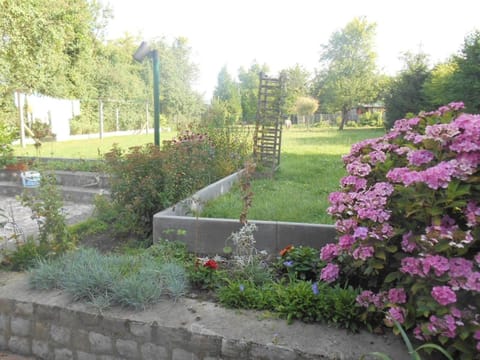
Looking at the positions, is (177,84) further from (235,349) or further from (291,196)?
(235,349)

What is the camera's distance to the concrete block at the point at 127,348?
2.17 meters

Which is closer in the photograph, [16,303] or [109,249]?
[16,303]

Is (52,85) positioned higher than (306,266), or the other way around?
(52,85)

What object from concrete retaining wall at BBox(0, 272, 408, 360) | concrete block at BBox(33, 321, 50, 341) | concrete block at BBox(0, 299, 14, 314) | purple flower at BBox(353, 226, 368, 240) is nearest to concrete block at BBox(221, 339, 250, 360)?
concrete retaining wall at BBox(0, 272, 408, 360)

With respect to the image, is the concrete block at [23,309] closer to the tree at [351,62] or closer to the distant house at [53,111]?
the distant house at [53,111]

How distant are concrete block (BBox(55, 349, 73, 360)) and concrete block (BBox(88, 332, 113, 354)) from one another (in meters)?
0.19

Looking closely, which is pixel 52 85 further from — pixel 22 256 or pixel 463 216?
pixel 463 216

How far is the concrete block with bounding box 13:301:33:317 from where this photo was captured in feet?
7.91

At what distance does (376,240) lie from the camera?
1.90 meters

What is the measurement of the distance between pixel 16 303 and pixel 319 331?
76.1 inches

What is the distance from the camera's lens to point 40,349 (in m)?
2.43

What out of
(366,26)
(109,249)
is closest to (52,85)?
(109,249)

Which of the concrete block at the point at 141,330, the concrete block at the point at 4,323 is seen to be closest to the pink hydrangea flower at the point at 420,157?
the concrete block at the point at 141,330

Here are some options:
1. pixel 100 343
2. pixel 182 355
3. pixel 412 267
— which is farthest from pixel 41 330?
pixel 412 267
